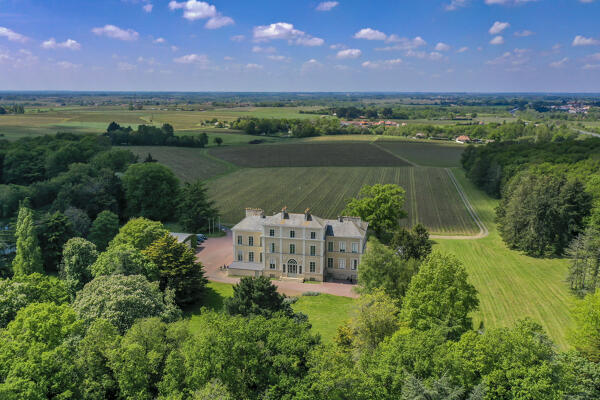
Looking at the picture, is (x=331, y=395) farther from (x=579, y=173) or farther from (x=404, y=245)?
(x=579, y=173)

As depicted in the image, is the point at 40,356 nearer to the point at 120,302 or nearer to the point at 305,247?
the point at 120,302

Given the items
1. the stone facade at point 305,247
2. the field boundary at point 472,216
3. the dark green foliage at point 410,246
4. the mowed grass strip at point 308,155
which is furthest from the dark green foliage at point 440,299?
the mowed grass strip at point 308,155

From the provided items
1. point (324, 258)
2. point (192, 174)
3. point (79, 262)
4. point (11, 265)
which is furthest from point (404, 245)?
point (192, 174)

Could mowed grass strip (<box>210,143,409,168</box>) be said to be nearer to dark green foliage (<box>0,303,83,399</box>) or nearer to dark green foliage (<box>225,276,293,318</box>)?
dark green foliage (<box>225,276,293,318</box>)

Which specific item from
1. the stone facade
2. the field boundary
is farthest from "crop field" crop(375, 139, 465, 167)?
the stone facade

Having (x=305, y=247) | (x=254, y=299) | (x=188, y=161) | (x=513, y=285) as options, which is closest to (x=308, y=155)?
(x=188, y=161)
